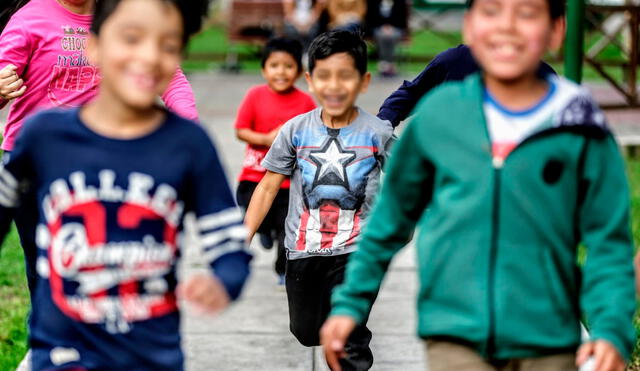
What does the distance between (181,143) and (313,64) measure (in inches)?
76.9

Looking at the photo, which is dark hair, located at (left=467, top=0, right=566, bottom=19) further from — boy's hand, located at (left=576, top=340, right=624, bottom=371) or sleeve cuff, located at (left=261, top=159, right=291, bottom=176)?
sleeve cuff, located at (left=261, top=159, right=291, bottom=176)

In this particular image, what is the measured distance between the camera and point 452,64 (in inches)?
205

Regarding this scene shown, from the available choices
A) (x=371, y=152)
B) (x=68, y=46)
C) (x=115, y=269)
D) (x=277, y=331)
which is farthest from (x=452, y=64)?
(x=115, y=269)

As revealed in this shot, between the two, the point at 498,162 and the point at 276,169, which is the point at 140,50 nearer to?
the point at 498,162

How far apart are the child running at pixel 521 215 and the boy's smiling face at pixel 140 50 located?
2.27 feet

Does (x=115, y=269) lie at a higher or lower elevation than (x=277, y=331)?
higher

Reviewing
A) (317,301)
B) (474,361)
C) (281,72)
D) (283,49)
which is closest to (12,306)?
(281,72)

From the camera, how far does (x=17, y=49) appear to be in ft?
16.9

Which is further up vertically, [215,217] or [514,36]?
[514,36]

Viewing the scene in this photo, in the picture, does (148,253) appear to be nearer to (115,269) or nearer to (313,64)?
(115,269)

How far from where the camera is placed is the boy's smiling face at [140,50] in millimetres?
3131

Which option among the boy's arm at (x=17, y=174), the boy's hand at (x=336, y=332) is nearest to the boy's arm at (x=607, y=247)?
the boy's hand at (x=336, y=332)

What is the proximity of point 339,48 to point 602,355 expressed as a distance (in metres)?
2.25

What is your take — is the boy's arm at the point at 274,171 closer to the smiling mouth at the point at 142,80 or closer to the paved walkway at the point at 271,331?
the paved walkway at the point at 271,331
